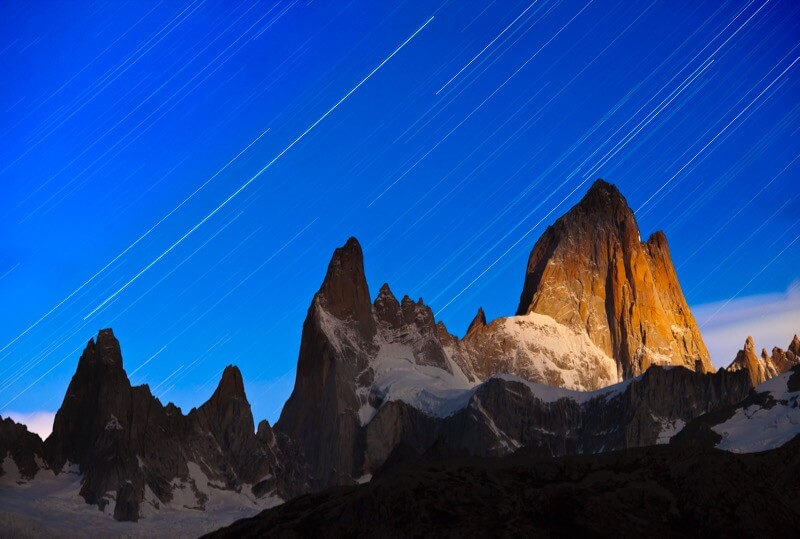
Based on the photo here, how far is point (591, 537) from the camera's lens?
328 feet

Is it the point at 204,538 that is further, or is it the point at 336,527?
the point at 204,538

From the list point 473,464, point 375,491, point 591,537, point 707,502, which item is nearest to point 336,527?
point 375,491

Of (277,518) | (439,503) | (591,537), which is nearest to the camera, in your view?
(591,537)

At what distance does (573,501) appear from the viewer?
104250mm

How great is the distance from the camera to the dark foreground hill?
334 feet

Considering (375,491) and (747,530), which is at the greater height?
(375,491)

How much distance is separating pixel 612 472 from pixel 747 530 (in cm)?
1194

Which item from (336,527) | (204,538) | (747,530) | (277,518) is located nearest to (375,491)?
(336,527)

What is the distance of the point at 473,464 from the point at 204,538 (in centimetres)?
2358

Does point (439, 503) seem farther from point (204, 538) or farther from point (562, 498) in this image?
point (204, 538)

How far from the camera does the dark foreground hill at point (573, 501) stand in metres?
102

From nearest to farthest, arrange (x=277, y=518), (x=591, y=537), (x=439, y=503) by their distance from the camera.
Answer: (x=591, y=537)
(x=439, y=503)
(x=277, y=518)

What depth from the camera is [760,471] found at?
356 feet

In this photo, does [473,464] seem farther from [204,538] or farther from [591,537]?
[204,538]
